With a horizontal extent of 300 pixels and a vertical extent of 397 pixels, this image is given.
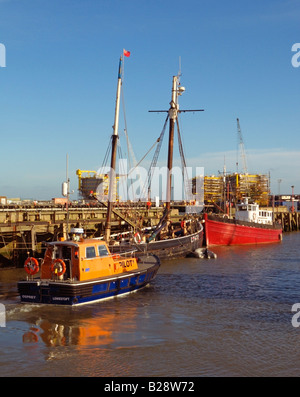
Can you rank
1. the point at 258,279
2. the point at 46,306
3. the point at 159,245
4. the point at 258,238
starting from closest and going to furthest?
the point at 46,306
the point at 258,279
the point at 159,245
the point at 258,238

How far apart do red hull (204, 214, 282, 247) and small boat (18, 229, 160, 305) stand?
28.7 metres

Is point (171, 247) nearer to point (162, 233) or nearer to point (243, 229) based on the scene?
point (162, 233)

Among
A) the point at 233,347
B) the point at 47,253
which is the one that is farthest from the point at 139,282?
the point at 233,347

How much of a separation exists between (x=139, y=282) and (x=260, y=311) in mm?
7476

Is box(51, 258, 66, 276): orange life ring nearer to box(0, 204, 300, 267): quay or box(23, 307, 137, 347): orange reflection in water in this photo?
box(23, 307, 137, 347): orange reflection in water

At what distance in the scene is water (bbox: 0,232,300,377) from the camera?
14680mm

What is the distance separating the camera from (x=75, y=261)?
22.5 metres

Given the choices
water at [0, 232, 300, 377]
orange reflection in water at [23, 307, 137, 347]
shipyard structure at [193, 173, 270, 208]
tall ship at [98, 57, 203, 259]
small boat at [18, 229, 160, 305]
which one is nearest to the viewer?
water at [0, 232, 300, 377]

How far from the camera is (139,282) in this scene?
85.3 feet

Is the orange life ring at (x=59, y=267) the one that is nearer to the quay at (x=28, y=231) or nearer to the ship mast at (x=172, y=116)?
the quay at (x=28, y=231)

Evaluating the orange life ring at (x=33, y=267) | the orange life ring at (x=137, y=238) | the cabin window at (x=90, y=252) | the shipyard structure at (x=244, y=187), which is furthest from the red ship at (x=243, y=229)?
the shipyard structure at (x=244, y=187)

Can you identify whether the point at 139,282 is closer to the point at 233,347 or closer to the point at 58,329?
the point at 58,329

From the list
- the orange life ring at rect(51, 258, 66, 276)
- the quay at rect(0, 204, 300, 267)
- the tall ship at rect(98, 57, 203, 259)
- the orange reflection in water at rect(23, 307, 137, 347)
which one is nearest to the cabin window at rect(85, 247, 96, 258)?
the orange life ring at rect(51, 258, 66, 276)
